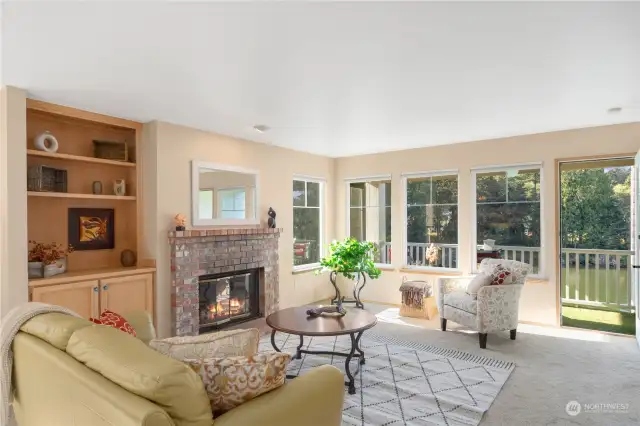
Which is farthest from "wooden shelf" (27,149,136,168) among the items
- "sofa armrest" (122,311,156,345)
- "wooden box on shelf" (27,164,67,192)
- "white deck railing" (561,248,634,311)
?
"white deck railing" (561,248,634,311)

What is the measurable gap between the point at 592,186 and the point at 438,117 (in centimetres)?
362

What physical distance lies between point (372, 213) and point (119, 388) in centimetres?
532

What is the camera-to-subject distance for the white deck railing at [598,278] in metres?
5.44

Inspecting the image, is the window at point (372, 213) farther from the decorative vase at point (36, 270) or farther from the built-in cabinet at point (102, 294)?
the decorative vase at point (36, 270)

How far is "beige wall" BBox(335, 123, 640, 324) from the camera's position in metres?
4.47

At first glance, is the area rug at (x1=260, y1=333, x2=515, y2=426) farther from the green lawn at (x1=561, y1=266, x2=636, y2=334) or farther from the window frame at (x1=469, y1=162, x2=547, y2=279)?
the green lawn at (x1=561, y1=266, x2=636, y2=334)

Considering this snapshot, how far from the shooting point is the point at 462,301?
4297 millimetres

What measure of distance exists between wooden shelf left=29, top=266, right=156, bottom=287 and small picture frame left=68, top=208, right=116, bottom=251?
302 millimetres

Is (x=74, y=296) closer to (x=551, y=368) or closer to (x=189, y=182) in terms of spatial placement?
(x=189, y=182)

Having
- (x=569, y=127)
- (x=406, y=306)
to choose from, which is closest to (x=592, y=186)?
(x=569, y=127)

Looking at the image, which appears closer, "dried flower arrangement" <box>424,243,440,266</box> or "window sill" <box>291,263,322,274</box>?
"dried flower arrangement" <box>424,243,440,266</box>

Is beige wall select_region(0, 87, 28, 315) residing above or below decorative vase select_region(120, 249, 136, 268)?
above

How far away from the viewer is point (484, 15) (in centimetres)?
200

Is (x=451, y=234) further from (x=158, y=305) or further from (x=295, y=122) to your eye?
(x=158, y=305)
